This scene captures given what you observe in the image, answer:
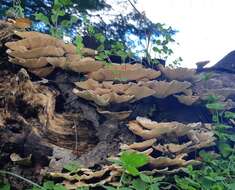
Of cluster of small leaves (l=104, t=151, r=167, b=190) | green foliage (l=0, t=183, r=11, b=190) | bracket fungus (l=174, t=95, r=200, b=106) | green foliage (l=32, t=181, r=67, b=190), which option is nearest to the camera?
cluster of small leaves (l=104, t=151, r=167, b=190)

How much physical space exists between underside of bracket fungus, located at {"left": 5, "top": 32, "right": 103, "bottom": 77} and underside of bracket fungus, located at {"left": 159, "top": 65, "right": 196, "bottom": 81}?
26.2 inches

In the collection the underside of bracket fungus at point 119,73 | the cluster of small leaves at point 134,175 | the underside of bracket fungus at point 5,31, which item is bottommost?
the cluster of small leaves at point 134,175

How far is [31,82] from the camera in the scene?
255 centimetres

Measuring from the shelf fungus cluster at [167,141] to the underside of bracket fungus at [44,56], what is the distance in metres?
0.57

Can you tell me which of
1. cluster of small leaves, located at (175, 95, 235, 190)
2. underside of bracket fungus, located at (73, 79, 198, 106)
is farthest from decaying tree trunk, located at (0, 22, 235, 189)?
cluster of small leaves, located at (175, 95, 235, 190)

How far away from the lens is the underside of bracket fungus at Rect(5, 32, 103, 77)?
102 inches

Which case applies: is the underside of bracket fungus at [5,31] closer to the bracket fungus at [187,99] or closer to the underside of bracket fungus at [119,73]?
the underside of bracket fungus at [119,73]

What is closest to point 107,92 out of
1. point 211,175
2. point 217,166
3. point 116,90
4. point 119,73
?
point 116,90

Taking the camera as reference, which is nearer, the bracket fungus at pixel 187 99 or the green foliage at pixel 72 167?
the green foliage at pixel 72 167

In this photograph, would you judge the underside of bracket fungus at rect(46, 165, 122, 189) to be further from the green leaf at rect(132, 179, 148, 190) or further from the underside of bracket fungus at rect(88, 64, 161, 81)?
the underside of bracket fungus at rect(88, 64, 161, 81)

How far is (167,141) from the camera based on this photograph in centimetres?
265

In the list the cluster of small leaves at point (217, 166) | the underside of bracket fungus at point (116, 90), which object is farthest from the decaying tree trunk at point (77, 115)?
the cluster of small leaves at point (217, 166)

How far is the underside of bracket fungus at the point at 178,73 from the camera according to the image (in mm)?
3076

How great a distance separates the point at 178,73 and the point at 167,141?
0.71m
